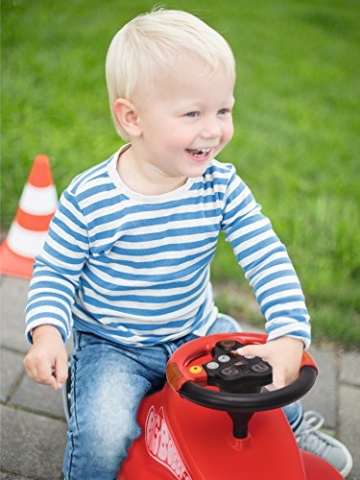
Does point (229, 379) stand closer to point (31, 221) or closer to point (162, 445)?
point (162, 445)

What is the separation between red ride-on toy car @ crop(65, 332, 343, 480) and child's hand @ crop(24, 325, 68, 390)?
0.81ft

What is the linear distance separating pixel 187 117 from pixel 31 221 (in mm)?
1407

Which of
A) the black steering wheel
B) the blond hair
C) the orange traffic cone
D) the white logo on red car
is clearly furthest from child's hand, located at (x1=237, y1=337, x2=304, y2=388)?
the orange traffic cone

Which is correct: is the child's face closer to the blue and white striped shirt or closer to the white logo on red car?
the blue and white striped shirt

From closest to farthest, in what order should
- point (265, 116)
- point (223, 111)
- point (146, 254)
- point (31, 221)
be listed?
point (223, 111), point (146, 254), point (31, 221), point (265, 116)

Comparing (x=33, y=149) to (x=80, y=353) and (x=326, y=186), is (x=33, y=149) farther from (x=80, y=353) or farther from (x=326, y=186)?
(x=80, y=353)

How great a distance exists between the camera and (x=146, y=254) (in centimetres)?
185

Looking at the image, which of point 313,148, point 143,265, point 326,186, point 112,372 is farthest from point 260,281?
point 313,148

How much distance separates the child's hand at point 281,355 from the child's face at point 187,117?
0.43m

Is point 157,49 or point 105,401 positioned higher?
point 157,49

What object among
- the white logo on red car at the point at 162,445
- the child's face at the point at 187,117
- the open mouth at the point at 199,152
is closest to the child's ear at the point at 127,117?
the child's face at the point at 187,117

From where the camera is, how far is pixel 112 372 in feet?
5.93

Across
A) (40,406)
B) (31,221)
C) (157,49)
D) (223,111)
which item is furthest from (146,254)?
(31,221)

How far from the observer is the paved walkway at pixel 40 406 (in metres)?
2.13
